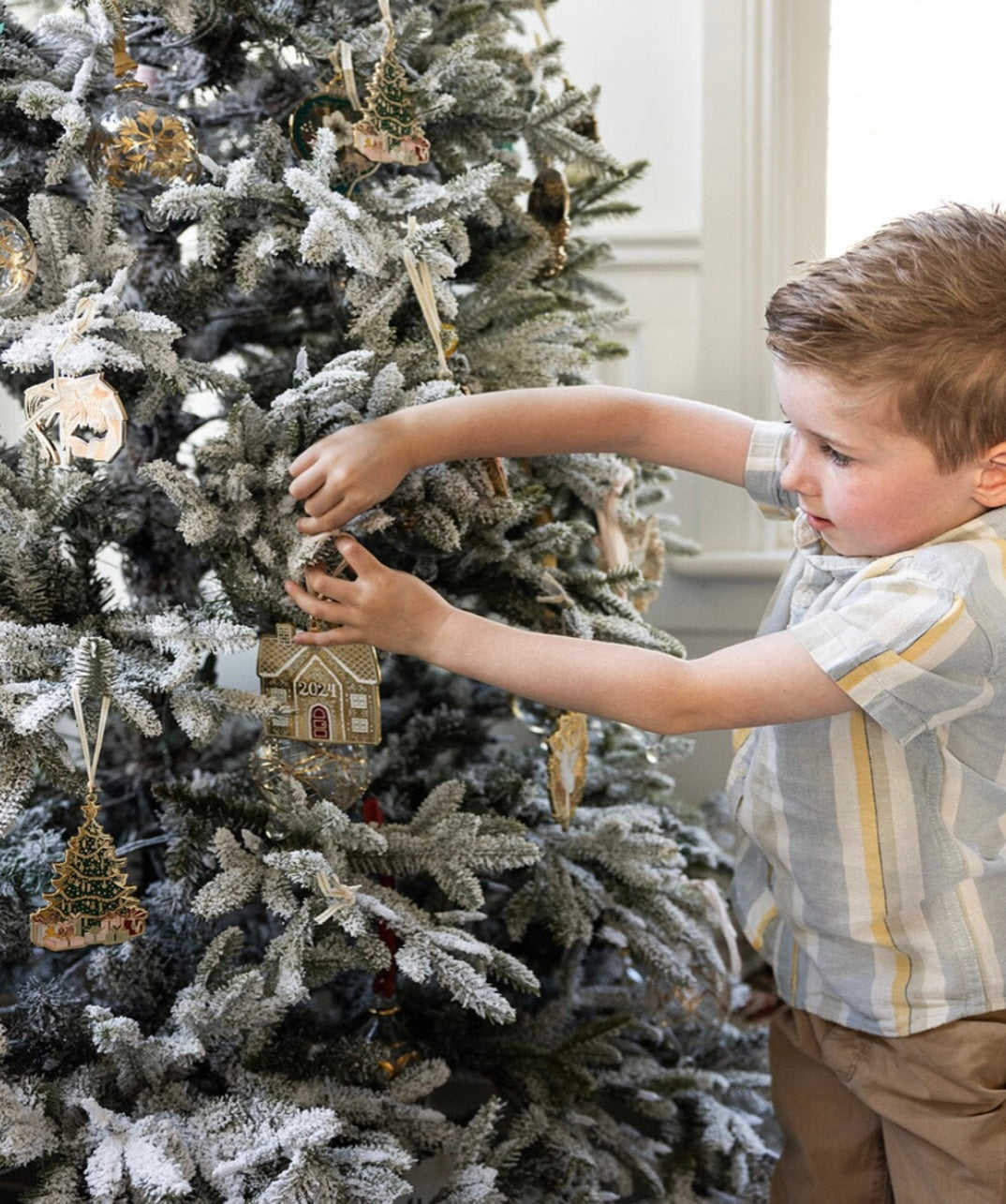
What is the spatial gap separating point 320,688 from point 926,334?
1.76ft

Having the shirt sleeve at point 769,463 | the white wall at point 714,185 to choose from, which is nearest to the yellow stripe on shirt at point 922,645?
the shirt sleeve at point 769,463

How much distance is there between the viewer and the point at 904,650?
0.86 m

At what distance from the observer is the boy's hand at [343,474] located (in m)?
0.88

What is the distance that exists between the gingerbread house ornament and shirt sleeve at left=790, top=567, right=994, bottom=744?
339 mm

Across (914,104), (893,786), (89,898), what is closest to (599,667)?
(893,786)

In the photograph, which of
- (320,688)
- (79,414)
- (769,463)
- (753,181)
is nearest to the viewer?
(79,414)

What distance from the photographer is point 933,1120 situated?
1.01 meters

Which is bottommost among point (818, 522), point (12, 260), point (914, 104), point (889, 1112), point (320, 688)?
point (889, 1112)

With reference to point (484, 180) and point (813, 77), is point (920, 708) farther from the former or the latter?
point (813, 77)

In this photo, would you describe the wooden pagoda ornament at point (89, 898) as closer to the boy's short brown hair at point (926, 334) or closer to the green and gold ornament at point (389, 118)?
the green and gold ornament at point (389, 118)

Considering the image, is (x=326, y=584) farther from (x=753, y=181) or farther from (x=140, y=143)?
(x=753, y=181)

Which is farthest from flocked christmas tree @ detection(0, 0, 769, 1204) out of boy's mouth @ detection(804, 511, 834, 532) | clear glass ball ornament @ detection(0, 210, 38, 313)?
boy's mouth @ detection(804, 511, 834, 532)

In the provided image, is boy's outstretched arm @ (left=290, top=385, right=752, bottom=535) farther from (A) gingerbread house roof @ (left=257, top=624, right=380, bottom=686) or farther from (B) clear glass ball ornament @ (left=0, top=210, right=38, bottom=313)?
(B) clear glass ball ornament @ (left=0, top=210, right=38, bottom=313)

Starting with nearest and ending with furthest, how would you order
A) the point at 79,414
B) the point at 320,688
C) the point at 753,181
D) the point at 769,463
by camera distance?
the point at 79,414
the point at 320,688
the point at 769,463
the point at 753,181
